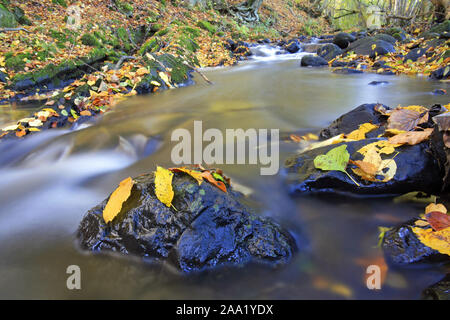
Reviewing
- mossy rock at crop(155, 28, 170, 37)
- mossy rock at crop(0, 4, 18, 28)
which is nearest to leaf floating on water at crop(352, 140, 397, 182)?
mossy rock at crop(0, 4, 18, 28)

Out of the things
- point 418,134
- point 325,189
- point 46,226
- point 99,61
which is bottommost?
point 46,226

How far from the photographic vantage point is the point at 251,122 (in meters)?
4.20

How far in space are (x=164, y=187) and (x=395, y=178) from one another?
1.69 metres

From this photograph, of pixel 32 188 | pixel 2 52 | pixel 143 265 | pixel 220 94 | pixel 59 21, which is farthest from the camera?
pixel 59 21

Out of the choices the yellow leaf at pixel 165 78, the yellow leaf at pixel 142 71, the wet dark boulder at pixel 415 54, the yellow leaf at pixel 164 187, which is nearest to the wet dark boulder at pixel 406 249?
the yellow leaf at pixel 164 187

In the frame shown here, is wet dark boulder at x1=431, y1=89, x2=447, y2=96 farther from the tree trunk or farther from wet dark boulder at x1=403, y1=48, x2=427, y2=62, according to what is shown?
the tree trunk

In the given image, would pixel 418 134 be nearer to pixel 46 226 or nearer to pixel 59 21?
pixel 46 226

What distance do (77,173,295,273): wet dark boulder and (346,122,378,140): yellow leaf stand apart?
162cm

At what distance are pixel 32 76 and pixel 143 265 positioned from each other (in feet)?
23.1

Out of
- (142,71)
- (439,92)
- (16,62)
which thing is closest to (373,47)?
(439,92)

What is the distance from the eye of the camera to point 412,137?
85.3 inches

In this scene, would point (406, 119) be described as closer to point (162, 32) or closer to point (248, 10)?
point (162, 32)

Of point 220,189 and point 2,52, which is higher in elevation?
point 2,52

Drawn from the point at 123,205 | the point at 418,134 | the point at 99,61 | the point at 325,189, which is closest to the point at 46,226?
the point at 123,205
